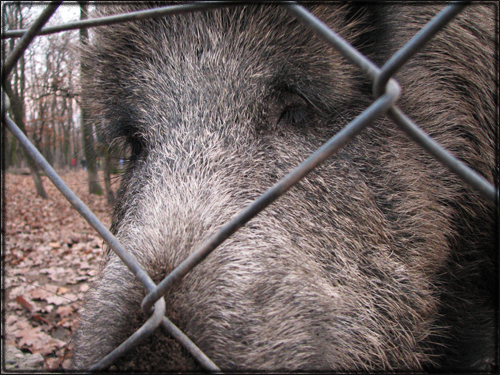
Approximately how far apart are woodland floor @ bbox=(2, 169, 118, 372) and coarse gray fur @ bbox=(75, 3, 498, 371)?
2.66 feet

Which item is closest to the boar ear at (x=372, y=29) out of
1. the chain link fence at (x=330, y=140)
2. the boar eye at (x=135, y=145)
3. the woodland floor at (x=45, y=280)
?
A: the chain link fence at (x=330, y=140)

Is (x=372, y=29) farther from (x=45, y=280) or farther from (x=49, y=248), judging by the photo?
(x=49, y=248)

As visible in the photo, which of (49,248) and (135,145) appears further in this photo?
(49,248)

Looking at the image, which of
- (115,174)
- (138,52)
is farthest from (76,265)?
(138,52)

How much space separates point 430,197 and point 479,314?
2.72 feet

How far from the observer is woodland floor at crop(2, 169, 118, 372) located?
343 cm

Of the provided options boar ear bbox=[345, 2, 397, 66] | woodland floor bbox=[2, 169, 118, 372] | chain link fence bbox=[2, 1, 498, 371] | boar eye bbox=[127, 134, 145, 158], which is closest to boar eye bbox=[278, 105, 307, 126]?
boar ear bbox=[345, 2, 397, 66]

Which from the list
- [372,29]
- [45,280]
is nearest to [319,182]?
[372,29]

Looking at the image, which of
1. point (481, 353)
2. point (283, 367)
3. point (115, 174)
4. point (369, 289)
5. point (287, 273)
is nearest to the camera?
point (283, 367)

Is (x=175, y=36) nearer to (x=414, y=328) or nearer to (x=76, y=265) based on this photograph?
(x=414, y=328)

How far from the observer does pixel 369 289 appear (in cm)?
196

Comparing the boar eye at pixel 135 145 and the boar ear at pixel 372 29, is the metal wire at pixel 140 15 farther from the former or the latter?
the boar ear at pixel 372 29

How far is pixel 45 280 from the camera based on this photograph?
17.3 feet

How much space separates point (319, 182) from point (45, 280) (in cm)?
473
